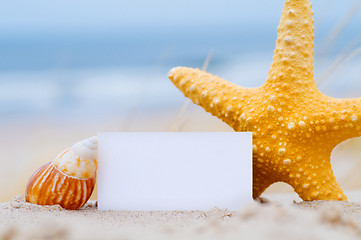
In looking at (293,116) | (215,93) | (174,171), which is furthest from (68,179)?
(293,116)

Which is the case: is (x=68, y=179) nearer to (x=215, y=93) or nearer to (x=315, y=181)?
(x=215, y=93)

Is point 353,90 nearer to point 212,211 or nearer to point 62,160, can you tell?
point 212,211

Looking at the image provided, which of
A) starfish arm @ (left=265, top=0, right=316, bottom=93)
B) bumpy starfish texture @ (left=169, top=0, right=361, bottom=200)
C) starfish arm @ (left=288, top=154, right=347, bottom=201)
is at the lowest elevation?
starfish arm @ (left=288, top=154, right=347, bottom=201)

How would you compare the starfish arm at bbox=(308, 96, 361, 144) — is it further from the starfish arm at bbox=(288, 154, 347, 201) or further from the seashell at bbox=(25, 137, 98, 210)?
the seashell at bbox=(25, 137, 98, 210)

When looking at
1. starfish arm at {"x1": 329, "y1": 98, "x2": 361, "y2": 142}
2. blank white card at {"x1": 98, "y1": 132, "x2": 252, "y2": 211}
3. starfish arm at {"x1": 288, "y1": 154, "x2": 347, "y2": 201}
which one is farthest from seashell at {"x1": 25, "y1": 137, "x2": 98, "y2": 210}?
starfish arm at {"x1": 329, "y1": 98, "x2": 361, "y2": 142}

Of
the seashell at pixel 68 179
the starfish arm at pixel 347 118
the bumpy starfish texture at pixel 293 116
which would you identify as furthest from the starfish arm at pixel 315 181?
the seashell at pixel 68 179

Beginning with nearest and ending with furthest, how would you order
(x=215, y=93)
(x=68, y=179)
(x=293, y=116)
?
(x=68, y=179) → (x=293, y=116) → (x=215, y=93)

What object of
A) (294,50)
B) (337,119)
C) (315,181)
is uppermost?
(294,50)
